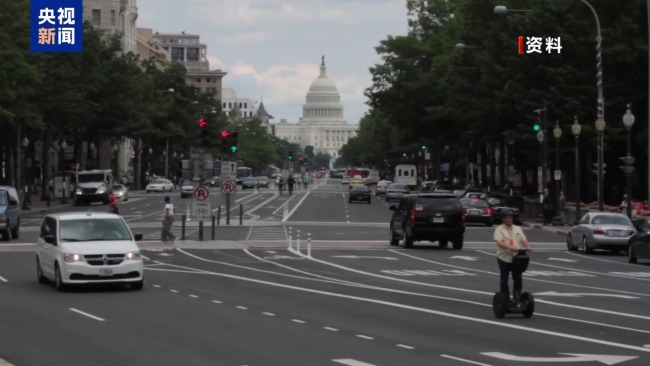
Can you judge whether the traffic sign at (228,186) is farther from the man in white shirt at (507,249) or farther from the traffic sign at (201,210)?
the man in white shirt at (507,249)

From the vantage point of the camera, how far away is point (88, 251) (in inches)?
1014

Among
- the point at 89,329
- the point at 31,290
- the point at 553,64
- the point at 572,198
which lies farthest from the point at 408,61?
the point at 89,329

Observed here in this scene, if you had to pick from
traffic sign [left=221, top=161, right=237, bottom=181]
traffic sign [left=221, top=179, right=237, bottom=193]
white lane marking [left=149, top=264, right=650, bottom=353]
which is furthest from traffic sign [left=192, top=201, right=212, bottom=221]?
white lane marking [left=149, top=264, right=650, bottom=353]

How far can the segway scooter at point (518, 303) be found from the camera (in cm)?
2086

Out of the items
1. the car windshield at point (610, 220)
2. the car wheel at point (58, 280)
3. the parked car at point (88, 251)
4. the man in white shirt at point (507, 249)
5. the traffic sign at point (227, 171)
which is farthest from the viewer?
the traffic sign at point (227, 171)

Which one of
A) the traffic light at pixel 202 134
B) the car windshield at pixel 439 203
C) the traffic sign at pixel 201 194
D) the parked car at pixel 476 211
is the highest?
the traffic light at pixel 202 134

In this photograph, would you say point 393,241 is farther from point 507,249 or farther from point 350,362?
point 350,362

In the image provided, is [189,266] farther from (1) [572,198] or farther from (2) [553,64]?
(1) [572,198]

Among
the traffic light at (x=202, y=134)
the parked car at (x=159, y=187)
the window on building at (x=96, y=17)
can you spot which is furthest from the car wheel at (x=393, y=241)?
the window on building at (x=96, y=17)

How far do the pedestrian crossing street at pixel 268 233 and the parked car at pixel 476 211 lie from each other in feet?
29.6

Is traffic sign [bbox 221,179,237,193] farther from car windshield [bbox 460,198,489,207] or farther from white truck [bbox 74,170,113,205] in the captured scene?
white truck [bbox 74,170,113,205]

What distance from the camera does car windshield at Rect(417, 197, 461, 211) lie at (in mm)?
42531

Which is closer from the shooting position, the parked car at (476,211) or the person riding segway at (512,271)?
the person riding segway at (512,271)

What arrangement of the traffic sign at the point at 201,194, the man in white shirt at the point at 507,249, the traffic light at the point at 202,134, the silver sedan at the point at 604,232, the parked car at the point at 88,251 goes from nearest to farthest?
1. the man in white shirt at the point at 507,249
2. the parked car at the point at 88,251
3. the silver sedan at the point at 604,232
4. the traffic light at the point at 202,134
5. the traffic sign at the point at 201,194
